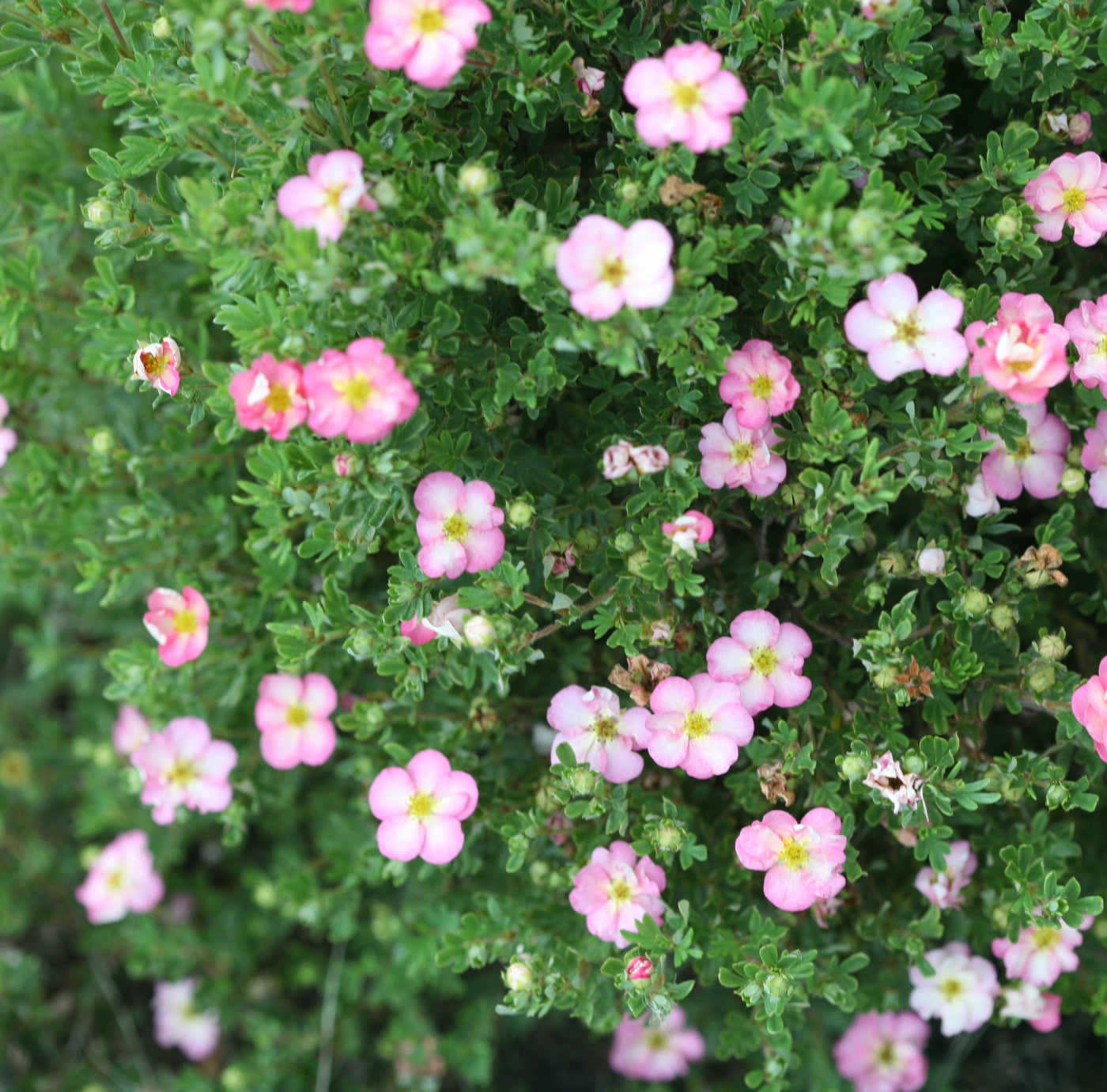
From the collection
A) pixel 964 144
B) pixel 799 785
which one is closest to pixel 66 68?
pixel 964 144

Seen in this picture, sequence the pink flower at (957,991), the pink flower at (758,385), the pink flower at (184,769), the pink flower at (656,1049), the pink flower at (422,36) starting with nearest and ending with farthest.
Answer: the pink flower at (422,36) < the pink flower at (758,385) < the pink flower at (957,991) < the pink flower at (184,769) < the pink flower at (656,1049)

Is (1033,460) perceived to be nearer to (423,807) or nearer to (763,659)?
(763,659)

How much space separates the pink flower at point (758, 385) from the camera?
74.2 inches

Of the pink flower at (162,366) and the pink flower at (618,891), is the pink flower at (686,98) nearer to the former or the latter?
the pink flower at (162,366)

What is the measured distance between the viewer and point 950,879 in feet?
7.26

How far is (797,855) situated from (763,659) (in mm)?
370

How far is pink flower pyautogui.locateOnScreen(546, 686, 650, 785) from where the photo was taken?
2057 millimetres

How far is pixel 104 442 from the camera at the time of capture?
8.09ft

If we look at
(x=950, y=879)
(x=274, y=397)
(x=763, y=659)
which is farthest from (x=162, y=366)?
(x=950, y=879)

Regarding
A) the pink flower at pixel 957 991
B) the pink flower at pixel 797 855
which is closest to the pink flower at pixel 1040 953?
the pink flower at pixel 957 991

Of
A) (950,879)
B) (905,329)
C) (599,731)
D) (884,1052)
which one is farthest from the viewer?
(884,1052)

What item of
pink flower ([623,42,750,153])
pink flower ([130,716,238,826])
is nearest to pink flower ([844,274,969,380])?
pink flower ([623,42,750,153])

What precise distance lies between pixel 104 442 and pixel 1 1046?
2.27 m

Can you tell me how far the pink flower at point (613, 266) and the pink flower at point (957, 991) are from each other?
5.44 feet
